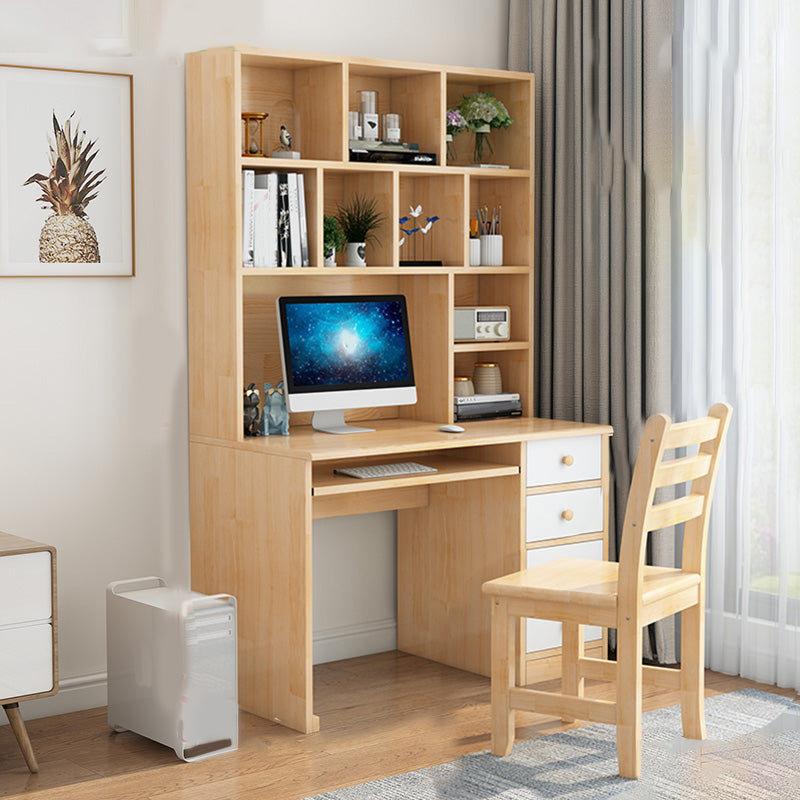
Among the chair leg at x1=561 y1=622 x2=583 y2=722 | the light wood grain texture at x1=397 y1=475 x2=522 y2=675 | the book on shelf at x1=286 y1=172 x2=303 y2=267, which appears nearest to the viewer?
the chair leg at x1=561 y1=622 x2=583 y2=722

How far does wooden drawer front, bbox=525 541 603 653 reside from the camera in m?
3.71

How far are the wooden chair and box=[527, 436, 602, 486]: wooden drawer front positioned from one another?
46 cm

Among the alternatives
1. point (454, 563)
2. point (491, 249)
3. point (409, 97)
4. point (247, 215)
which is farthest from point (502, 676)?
point (409, 97)

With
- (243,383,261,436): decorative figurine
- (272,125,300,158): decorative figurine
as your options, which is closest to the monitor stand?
(243,383,261,436): decorative figurine

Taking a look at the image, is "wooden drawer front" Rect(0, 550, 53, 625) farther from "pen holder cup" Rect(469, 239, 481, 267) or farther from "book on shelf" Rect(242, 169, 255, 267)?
"pen holder cup" Rect(469, 239, 481, 267)

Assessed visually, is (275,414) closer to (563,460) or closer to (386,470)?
(386,470)

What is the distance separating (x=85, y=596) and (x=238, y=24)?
178 cm

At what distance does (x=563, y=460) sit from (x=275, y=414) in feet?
2.96

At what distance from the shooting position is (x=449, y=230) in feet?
13.1

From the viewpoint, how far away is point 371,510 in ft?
12.7

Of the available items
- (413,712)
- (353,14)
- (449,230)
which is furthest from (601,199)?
(413,712)

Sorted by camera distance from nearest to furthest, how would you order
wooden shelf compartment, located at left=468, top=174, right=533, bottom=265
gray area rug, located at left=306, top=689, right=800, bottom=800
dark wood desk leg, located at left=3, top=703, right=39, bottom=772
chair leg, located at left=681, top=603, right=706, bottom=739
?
gray area rug, located at left=306, top=689, right=800, bottom=800 → dark wood desk leg, located at left=3, top=703, right=39, bottom=772 → chair leg, located at left=681, top=603, right=706, bottom=739 → wooden shelf compartment, located at left=468, top=174, right=533, bottom=265

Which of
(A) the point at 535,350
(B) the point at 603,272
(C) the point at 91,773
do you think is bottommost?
(C) the point at 91,773

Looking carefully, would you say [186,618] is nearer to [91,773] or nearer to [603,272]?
[91,773]
